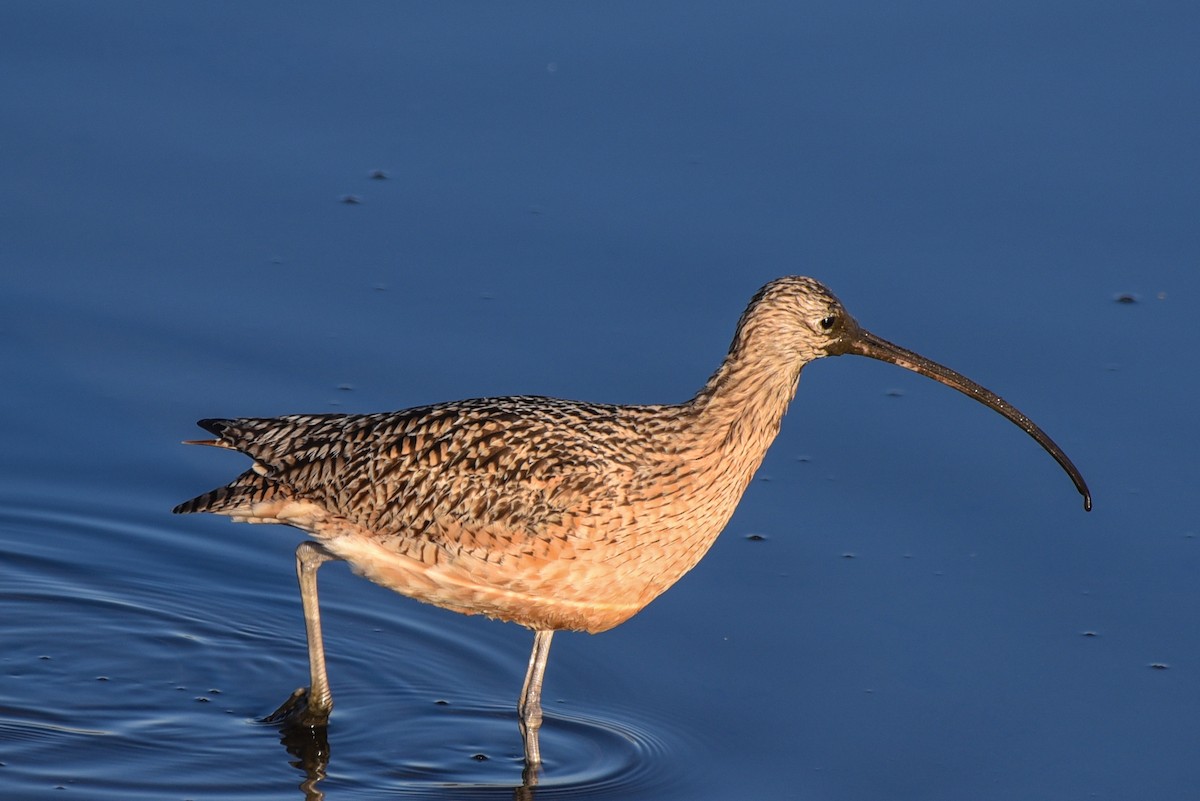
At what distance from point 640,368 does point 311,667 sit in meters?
2.51

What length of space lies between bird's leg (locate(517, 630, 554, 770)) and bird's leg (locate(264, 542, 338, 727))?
78 centimetres

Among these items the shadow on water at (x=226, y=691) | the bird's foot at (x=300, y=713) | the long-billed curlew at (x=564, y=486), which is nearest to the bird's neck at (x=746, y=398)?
the long-billed curlew at (x=564, y=486)

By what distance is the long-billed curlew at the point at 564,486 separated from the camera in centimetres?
815

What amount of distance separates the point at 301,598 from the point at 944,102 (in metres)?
4.71

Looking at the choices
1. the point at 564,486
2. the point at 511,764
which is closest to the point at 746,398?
the point at 564,486

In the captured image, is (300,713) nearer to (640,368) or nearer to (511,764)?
(511,764)

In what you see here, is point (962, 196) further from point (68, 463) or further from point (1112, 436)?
point (68, 463)

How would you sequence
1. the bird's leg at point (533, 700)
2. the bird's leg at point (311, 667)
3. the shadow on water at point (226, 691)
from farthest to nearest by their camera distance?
the bird's leg at point (311, 667) < the bird's leg at point (533, 700) < the shadow on water at point (226, 691)

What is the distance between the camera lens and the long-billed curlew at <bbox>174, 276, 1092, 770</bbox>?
8.15m

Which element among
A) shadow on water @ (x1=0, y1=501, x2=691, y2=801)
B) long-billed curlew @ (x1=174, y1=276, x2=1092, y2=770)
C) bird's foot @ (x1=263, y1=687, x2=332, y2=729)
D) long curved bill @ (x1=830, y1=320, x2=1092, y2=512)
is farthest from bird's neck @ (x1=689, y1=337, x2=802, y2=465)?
bird's foot @ (x1=263, y1=687, x2=332, y2=729)

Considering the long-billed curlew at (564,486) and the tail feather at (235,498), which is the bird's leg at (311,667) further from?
the tail feather at (235,498)

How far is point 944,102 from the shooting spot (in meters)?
11.9

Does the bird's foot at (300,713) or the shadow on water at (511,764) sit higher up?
the bird's foot at (300,713)

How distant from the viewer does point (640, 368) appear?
1052 cm
